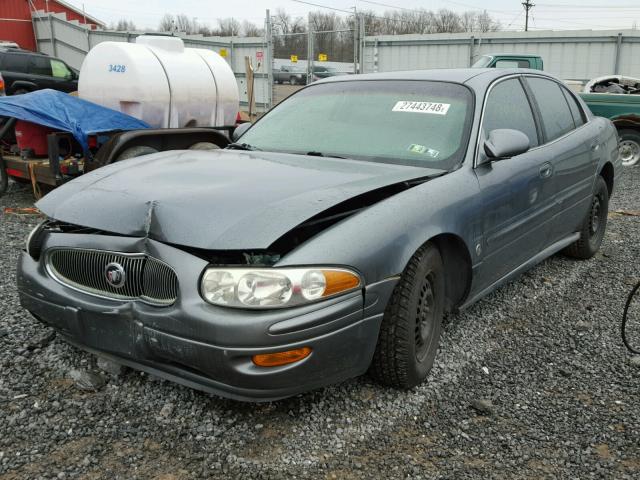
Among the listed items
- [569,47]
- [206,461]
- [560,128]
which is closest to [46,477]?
[206,461]

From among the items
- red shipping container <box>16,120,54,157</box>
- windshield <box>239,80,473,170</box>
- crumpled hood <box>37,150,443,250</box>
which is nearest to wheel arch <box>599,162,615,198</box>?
windshield <box>239,80,473,170</box>

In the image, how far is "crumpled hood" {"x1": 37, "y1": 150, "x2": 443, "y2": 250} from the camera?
2.42 m

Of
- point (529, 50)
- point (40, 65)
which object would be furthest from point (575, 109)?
point (40, 65)

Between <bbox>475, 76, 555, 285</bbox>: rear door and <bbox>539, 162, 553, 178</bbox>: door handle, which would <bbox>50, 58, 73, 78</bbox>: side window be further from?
<bbox>539, 162, 553, 178</bbox>: door handle

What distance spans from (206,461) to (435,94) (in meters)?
2.47

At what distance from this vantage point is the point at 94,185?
9.74 feet

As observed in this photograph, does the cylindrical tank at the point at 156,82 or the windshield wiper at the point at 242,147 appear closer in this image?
the windshield wiper at the point at 242,147

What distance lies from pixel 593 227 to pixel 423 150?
2.57 meters

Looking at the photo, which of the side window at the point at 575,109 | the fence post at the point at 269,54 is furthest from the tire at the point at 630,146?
the fence post at the point at 269,54

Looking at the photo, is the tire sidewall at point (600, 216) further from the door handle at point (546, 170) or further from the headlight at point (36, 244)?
the headlight at point (36, 244)

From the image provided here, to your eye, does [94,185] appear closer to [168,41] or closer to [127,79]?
[127,79]

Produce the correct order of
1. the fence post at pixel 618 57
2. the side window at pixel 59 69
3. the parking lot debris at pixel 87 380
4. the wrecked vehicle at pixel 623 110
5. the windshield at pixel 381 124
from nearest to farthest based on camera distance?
1. the parking lot debris at pixel 87 380
2. the windshield at pixel 381 124
3. the wrecked vehicle at pixel 623 110
4. the fence post at pixel 618 57
5. the side window at pixel 59 69

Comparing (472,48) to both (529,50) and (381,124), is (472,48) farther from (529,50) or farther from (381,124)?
(381,124)

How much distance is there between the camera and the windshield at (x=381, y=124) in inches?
135
